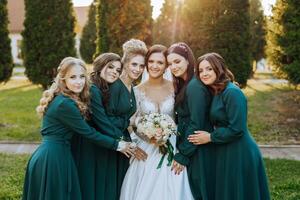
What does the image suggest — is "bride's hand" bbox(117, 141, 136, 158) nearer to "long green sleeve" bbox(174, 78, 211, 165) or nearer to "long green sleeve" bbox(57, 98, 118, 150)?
"long green sleeve" bbox(57, 98, 118, 150)

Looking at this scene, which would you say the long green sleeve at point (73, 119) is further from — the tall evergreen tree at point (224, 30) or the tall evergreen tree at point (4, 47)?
the tall evergreen tree at point (4, 47)

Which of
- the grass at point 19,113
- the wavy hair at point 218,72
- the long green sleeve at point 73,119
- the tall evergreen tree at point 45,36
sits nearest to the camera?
the long green sleeve at point 73,119

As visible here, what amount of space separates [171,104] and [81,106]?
1.23 m

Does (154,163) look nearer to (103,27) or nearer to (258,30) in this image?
(103,27)

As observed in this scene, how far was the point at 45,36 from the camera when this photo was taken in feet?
45.1

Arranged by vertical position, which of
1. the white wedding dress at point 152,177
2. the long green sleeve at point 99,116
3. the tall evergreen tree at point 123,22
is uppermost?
the tall evergreen tree at point 123,22

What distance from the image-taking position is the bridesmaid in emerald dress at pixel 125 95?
4.91 m

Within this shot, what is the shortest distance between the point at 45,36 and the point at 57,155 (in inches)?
390

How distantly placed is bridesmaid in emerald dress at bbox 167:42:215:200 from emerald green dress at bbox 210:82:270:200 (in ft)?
0.35

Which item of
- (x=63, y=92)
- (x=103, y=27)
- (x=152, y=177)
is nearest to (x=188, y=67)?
(x=152, y=177)

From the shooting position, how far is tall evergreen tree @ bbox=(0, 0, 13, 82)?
1255 centimetres

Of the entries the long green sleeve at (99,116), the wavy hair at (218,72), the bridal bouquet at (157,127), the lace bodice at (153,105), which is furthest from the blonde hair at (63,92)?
the wavy hair at (218,72)

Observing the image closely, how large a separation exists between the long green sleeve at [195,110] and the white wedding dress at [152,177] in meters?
0.35

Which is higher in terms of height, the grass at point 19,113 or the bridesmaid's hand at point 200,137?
the bridesmaid's hand at point 200,137
